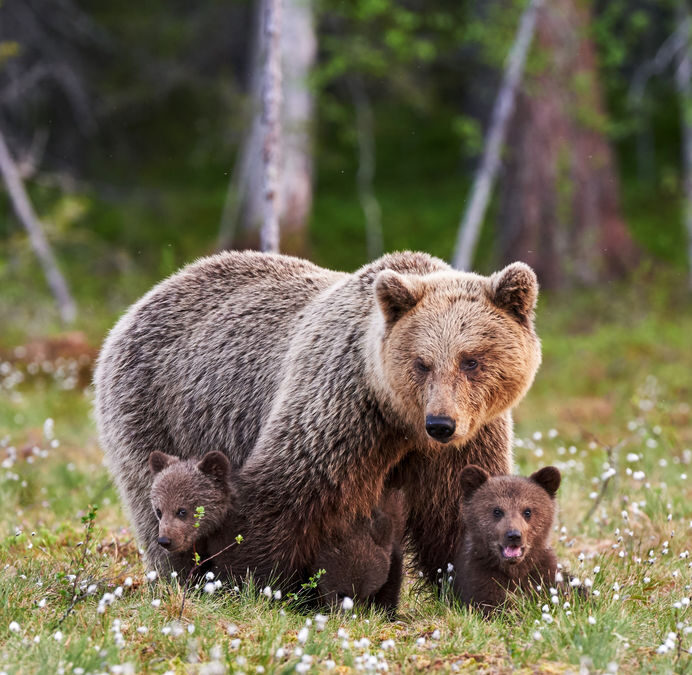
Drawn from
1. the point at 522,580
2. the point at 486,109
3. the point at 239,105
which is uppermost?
the point at 486,109

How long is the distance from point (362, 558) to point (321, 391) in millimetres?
931

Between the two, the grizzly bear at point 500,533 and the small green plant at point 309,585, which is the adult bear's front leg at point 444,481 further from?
the small green plant at point 309,585

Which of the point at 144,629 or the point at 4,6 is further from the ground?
the point at 4,6

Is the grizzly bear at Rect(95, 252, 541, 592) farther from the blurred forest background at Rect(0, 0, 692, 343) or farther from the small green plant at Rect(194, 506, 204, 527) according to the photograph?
the blurred forest background at Rect(0, 0, 692, 343)

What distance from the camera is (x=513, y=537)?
5152 millimetres

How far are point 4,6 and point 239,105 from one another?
16.5 ft

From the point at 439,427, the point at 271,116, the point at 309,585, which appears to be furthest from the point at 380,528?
the point at 271,116

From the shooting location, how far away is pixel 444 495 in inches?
230

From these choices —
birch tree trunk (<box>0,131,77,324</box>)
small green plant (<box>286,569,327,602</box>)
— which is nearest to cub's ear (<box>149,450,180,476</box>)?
small green plant (<box>286,569,327,602</box>)

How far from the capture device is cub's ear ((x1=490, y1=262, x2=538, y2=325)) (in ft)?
17.4

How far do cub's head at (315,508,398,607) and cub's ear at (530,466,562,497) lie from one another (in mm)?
872

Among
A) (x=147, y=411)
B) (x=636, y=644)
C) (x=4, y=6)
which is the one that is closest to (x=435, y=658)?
(x=636, y=644)

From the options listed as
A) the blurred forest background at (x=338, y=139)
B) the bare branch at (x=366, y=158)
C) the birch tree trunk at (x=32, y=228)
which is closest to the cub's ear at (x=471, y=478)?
the blurred forest background at (x=338, y=139)

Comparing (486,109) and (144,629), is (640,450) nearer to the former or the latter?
(144,629)
